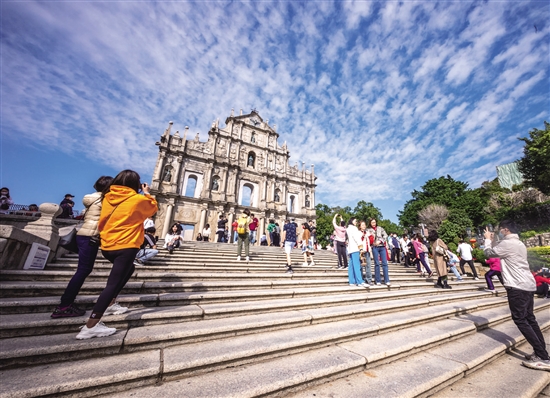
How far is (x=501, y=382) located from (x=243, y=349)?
3.00 m

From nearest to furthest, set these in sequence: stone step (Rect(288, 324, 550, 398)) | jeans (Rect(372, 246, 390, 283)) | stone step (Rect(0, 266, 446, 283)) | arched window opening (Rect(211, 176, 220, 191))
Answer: stone step (Rect(288, 324, 550, 398))
stone step (Rect(0, 266, 446, 283))
jeans (Rect(372, 246, 390, 283))
arched window opening (Rect(211, 176, 220, 191))

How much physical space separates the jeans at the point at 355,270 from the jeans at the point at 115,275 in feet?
16.2

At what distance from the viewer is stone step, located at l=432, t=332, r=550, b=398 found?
2.28 metres

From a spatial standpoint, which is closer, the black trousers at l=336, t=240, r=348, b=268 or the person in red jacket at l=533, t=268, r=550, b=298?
the person in red jacket at l=533, t=268, r=550, b=298

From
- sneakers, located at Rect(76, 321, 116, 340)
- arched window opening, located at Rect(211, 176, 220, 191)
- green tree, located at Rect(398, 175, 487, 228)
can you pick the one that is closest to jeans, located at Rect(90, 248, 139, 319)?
sneakers, located at Rect(76, 321, 116, 340)

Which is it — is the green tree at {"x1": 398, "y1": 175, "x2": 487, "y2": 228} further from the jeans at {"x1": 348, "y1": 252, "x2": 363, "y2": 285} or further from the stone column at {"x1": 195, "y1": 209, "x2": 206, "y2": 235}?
the jeans at {"x1": 348, "y1": 252, "x2": 363, "y2": 285}

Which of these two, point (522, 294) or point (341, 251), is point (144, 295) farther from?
point (341, 251)

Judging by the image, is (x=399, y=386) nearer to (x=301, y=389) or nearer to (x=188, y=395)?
(x=301, y=389)

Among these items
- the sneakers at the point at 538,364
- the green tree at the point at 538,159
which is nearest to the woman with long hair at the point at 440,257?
the sneakers at the point at 538,364

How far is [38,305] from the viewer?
8.86 feet

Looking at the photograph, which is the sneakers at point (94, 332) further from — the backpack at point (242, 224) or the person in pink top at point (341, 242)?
the person in pink top at point (341, 242)

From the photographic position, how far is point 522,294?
303cm

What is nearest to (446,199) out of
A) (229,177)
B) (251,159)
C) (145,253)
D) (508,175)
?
(508,175)

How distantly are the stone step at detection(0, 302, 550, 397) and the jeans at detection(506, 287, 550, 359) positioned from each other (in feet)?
1.47
